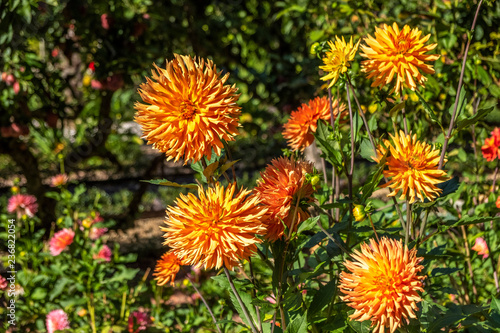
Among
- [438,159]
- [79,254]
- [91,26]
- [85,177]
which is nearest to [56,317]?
[79,254]

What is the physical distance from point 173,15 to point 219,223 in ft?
7.57

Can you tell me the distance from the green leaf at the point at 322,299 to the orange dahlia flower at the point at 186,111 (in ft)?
1.04

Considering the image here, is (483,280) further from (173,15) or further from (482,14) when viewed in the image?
(173,15)

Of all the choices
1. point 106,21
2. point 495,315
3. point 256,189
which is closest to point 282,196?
point 256,189

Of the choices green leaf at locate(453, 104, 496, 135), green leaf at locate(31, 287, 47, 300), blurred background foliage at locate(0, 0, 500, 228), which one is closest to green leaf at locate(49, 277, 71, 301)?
green leaf at locate(31, 287, 47, 300)

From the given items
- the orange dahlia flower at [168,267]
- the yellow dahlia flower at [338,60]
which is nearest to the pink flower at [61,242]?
the orange dahlia flower at [168,267]

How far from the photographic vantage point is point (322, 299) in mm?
746

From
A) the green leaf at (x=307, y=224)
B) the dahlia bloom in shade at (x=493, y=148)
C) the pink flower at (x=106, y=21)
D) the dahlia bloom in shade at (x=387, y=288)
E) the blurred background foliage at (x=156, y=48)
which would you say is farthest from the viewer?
the pink flower at (x=106, y=21)

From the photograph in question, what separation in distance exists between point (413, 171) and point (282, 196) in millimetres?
214

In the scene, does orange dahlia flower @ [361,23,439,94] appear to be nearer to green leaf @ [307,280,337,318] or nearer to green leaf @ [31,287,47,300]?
green leaf @ [307,280,337,318]

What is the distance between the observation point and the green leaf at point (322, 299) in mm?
740

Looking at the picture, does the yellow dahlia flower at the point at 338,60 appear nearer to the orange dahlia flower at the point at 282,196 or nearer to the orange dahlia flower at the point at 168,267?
the orange dahlia flower at the point at 282,196

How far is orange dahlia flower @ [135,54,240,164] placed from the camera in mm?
635

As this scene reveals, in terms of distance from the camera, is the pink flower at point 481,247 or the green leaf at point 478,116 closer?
the green leaf at point 478,116
